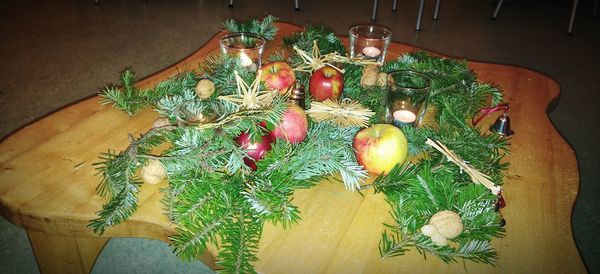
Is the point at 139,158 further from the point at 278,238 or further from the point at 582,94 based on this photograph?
the point at 582,94

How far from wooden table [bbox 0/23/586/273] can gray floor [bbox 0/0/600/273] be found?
0.49 metres

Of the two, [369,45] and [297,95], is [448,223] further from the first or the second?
[369,45]

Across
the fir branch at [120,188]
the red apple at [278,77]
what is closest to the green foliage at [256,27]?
the red apple at [278,77]

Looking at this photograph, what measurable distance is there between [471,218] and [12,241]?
4.09 feet

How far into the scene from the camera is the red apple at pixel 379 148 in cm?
64

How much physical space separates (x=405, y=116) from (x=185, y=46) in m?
1.91

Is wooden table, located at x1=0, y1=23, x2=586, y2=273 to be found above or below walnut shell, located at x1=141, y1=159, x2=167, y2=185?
below

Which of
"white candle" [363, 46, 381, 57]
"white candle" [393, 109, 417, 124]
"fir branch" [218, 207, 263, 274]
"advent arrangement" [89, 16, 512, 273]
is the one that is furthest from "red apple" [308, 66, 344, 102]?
"fir branch" [218, 207, 263, 274]

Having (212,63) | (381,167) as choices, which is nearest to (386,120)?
(381,167)

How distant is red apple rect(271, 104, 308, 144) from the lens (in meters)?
0.65

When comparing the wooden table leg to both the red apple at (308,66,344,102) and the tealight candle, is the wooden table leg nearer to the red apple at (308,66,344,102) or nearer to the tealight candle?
the red apple at (308,66,344,102)

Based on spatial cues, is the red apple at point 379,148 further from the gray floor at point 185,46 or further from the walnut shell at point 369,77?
the gray floor at point 185,46

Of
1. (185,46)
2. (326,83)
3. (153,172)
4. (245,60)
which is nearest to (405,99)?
(326,83)

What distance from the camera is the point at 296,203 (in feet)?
2.12
